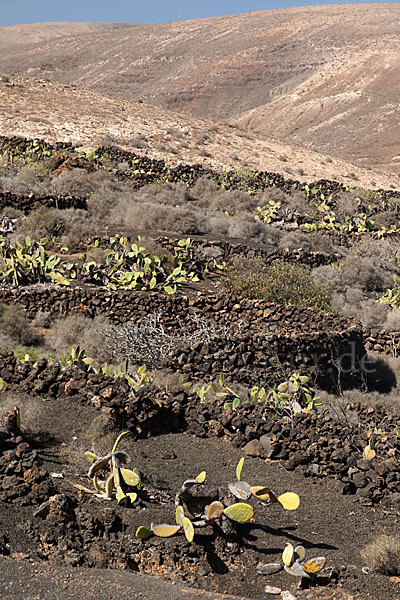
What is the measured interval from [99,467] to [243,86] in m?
66.5

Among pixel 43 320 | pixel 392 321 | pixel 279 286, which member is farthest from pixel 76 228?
pixel 392 321

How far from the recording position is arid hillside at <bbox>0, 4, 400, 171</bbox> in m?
48.3

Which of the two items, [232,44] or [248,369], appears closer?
[248,369]

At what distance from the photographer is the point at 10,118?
2642 centimetres

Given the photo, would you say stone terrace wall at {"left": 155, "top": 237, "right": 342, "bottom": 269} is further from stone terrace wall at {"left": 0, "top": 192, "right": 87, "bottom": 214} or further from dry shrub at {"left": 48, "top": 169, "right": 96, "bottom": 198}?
dry shrub at {"left": 48, "top": 169, "right": 96, "bottom": 198}

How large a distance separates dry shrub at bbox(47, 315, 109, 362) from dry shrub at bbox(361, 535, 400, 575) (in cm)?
557

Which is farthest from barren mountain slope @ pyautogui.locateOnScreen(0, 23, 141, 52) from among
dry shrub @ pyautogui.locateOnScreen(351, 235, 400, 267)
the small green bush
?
the small green bush

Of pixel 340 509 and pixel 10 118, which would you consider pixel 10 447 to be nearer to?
pixel 340 509

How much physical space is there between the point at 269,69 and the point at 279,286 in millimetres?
61904

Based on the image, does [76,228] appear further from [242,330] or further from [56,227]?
[242,330]

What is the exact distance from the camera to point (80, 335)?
992 centimetres

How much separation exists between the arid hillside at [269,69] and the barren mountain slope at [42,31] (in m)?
27.2

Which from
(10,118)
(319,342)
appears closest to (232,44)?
(10,118)

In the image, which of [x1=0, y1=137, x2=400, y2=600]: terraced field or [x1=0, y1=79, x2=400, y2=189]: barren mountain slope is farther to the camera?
[x1=0, y1=79, x2=400, y2=189]: barren mountain slope
